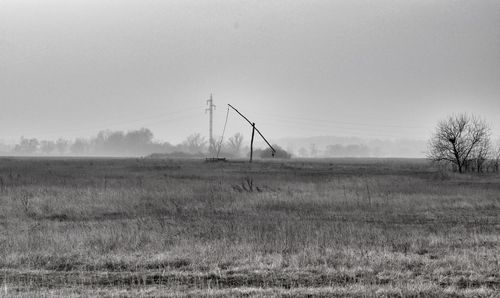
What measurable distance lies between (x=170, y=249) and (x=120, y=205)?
33.3ft

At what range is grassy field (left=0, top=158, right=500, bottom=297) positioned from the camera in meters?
9.26

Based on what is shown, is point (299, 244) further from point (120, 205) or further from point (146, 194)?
point (146, 194)

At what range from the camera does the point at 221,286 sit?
9.25m

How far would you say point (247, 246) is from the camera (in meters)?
12.8

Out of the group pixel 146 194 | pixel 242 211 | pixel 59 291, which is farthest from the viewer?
pixel 146 194

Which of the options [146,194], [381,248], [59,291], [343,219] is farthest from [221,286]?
[146,194]

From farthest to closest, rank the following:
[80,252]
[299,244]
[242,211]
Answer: [242,211] < [299,244] < [80,252]

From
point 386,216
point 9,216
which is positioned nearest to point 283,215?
point 386,216

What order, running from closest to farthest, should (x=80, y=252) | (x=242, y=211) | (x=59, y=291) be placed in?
(x=59, y=291), (x=80, y=252), (x=242, y=211)

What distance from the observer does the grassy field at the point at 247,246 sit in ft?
30.4

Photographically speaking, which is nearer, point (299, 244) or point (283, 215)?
point (299, 244)

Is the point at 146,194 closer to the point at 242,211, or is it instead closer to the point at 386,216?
the point at 242,211

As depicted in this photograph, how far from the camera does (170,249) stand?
12898mm

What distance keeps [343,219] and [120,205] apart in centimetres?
989
